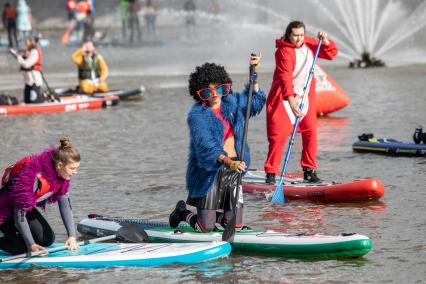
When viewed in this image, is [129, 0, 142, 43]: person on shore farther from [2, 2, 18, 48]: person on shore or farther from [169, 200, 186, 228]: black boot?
[169, 200, 186, 228]: black boot

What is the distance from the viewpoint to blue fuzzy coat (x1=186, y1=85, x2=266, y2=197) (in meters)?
8.39

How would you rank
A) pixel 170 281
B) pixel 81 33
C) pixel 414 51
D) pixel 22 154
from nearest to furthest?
pixel 170 281 → pixel 22 154 → pixel 414 51 → pixel 81 33

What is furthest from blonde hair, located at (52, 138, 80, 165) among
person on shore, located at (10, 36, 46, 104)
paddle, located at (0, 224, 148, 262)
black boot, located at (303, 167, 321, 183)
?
person on shore, located at (10, 36, 46, 104)

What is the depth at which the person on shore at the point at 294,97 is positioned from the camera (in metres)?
10.7

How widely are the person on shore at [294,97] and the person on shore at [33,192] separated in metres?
3.26

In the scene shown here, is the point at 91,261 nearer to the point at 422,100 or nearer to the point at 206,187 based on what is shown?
the point at 206,187

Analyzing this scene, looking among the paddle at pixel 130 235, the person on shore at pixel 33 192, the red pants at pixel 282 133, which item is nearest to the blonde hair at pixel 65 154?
the person on shore at pixel 33 192

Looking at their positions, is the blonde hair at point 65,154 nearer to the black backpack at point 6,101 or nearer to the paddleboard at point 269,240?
the paddleboard at point 269,240

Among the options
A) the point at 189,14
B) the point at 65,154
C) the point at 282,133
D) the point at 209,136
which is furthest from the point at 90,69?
the point at 189,14

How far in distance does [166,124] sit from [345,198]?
759 centimetres

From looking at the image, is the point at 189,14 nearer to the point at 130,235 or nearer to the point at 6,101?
the point at 6,101

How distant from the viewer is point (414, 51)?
113 feet

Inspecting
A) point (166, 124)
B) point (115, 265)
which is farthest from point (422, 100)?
point (115, 265)

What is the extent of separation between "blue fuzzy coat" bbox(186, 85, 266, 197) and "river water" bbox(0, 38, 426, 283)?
746 millimetres
